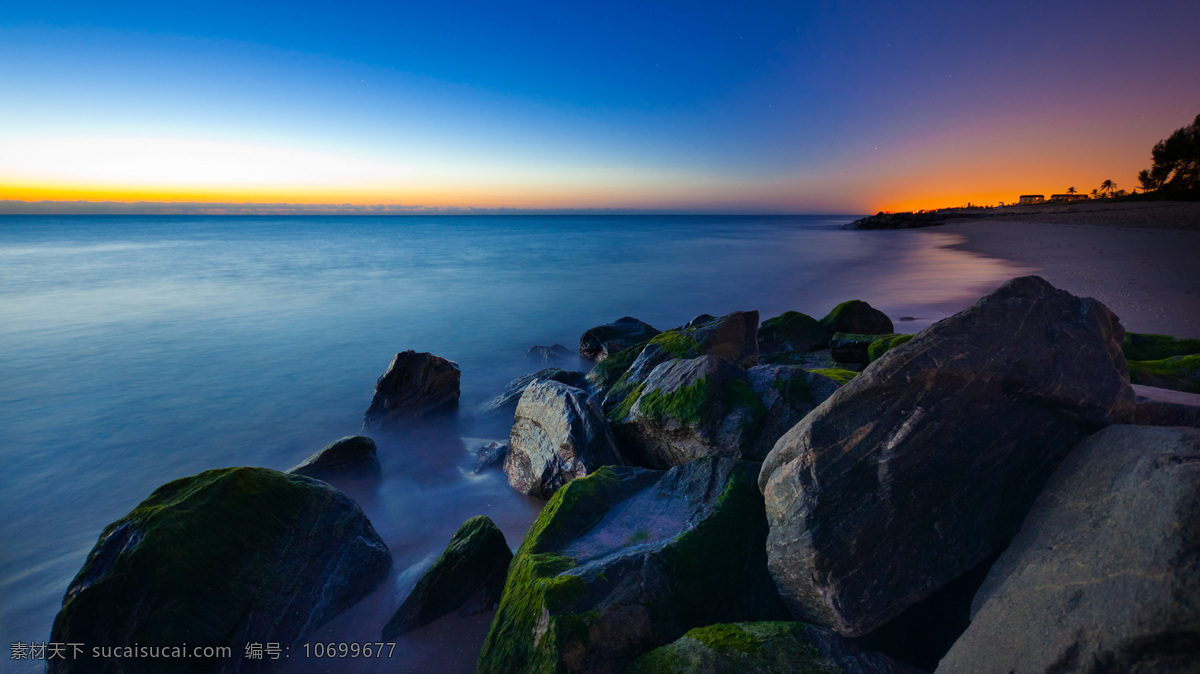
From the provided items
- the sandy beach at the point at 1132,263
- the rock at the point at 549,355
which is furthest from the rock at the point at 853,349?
the sandy beach at the point at 1132,263

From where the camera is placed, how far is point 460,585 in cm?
424

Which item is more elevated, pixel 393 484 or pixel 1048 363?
pixel 1048 363

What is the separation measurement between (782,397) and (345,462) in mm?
5644

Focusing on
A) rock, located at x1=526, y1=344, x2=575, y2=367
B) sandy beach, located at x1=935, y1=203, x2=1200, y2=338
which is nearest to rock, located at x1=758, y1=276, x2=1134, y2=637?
rock, located at x1=526, y1=344, x2=575, y2=367

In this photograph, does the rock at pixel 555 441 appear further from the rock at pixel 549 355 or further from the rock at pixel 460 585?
the rock at pixel 549 355

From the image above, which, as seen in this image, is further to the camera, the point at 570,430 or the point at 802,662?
the point at 570,430

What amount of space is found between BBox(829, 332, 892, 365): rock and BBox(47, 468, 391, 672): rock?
304 inches

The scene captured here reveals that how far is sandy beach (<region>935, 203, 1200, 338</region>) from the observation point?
12.1 metres

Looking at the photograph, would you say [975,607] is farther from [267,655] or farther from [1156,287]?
[1156,287]

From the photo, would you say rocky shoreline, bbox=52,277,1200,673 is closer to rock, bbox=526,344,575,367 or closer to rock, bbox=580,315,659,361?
rock, bbox=580,315,659,361

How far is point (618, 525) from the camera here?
13.5 ft

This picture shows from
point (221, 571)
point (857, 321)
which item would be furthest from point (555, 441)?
point (857, 321)

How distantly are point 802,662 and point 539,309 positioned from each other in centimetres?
A: 1799

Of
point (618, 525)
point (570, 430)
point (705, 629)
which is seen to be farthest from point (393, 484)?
point (705, 629)
